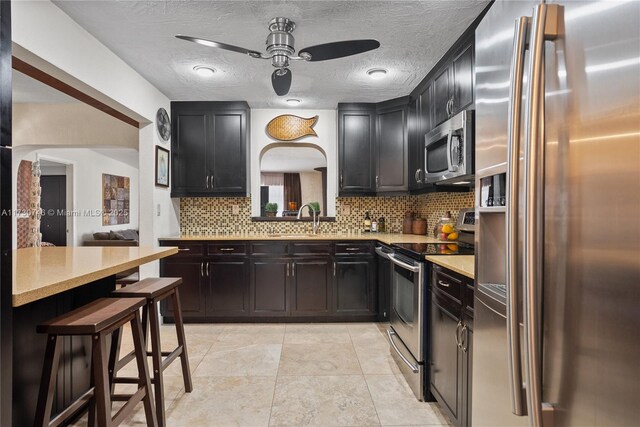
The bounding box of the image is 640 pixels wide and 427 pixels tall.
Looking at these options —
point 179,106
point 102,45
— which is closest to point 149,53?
point 102,45

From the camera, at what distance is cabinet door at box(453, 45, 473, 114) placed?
2332mm

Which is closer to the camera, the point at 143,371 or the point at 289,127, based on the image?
the point at 143,371

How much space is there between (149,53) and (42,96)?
2179mm

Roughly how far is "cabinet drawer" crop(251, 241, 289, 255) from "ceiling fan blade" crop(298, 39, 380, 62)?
2.04 metres

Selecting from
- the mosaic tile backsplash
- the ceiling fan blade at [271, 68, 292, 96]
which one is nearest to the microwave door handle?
the ceiling fan blade at [271, 68, 292, 96]

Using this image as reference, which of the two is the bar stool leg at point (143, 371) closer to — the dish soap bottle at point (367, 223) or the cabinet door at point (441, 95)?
the cabinet door at point (441, 95)

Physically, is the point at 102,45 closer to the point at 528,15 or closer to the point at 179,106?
the point at 179,106

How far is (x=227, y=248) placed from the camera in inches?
149

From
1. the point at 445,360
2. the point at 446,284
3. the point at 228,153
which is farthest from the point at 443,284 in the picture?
the point at 228,153

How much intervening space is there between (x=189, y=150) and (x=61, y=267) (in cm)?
260

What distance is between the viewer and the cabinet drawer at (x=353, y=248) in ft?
12.5

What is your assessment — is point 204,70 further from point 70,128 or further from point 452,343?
point 452,343

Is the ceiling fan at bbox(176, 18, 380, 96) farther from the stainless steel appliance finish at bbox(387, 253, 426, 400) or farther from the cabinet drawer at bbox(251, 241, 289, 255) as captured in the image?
the cabinet drawer at bbox(251, 241, 289, 255)

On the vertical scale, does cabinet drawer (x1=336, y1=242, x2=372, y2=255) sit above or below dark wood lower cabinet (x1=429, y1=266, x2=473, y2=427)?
above
